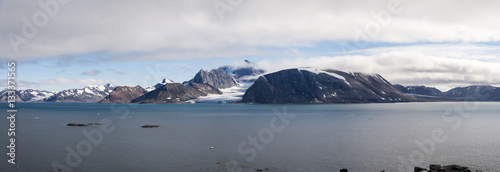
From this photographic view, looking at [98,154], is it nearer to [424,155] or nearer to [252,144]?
[252,144]

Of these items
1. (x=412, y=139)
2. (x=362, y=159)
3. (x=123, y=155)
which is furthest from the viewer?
(x=412, y=139)

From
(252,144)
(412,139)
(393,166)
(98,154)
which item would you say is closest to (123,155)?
(98,154)

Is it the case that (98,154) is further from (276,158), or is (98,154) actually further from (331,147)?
(331,147)

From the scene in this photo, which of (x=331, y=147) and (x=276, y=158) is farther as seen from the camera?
(x=331, y=147)

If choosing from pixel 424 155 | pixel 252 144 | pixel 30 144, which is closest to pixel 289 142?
pixel 252 144

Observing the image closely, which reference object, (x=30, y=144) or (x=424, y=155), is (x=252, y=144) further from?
(x=30, y=144)

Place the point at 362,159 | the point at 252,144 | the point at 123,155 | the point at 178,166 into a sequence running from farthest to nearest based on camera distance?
1. the point at 252,144
2. the point at 123,155
3. the point at 362,159
4. the point at 178,166

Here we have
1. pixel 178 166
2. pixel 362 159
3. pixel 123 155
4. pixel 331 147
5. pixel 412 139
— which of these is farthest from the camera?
pixel 412 139

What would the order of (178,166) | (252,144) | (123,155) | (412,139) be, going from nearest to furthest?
(178,166)
(123,155)
(252,144)
(412,139)

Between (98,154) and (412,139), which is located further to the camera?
(412,139)
